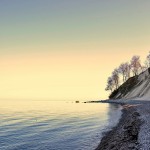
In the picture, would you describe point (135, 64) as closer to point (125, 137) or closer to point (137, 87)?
point (137, 87)

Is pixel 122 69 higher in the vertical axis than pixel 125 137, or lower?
higher

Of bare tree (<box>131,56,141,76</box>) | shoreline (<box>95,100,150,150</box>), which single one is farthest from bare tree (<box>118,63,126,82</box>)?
→ shoreline (<box>95,100,150,150</box>)

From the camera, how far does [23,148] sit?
2708cm

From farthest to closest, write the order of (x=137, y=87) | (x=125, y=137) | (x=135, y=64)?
1. (x=135, y=64)
2. (x=137, y=87)
3. (x=125, y=137)

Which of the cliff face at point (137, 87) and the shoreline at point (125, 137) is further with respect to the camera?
the cliff face at point (137, 87)

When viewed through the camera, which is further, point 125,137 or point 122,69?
point 122,69

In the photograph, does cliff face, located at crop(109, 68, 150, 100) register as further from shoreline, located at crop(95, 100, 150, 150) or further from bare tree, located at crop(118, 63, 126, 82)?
shoreline, located at crop(95, 100, 150, 150)

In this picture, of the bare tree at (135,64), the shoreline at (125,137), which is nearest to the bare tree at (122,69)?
the bare tree at (135,64)

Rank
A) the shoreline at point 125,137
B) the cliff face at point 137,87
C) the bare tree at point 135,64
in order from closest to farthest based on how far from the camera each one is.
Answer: the shoreline at point 125,137 < the cliff face at point 137,87 < the bare tree at point 135,64

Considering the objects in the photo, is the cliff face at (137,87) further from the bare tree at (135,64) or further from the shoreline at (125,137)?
the shoreline at (125,137)

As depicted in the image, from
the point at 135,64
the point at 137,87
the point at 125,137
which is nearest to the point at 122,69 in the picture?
the point at 135,64

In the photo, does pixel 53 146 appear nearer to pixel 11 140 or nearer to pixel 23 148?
pixel 23 148

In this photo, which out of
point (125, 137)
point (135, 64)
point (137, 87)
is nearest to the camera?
point (125, 137)

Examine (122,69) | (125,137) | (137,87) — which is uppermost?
(122,69)
